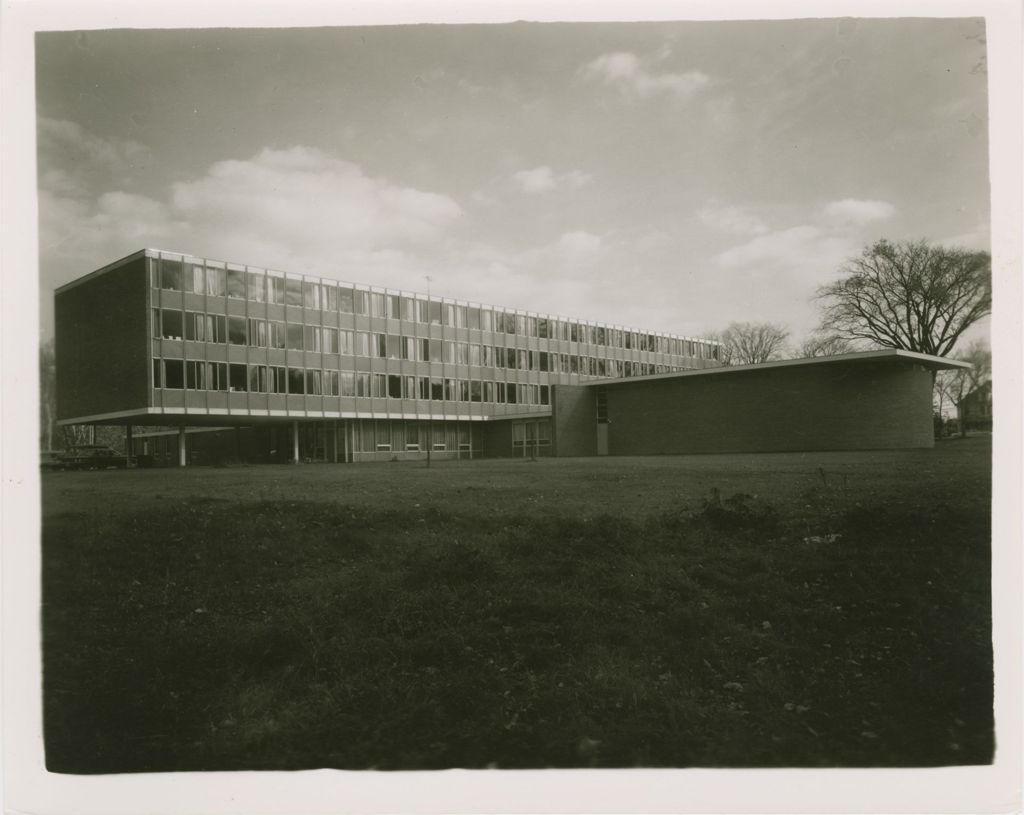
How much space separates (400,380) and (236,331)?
2070cm

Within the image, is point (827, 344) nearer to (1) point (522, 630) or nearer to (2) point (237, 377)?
(1) point (522, 630)

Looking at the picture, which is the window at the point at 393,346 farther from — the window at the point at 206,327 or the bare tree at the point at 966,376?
the bare tree at the point at 966,376

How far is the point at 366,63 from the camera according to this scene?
5.52 metres

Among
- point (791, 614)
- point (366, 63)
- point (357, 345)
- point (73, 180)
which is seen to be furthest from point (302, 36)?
point (357, 345)

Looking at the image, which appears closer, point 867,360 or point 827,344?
point 827,344

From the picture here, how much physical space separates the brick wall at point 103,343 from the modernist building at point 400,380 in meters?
0.03

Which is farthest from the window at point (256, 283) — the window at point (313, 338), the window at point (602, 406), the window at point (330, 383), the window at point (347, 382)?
the window at point (602, 406)

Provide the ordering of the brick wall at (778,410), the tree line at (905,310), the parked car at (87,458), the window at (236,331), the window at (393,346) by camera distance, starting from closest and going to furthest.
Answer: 1. the tree line at (905,310)
2. the parked car at (87,458)
3. the window at (236,331)
4. the brick wall at (778,410)
5. the window at (393,346)

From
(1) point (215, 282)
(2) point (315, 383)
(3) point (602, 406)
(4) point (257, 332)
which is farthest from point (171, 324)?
(3) point (602, 406)

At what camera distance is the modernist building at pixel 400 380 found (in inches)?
315

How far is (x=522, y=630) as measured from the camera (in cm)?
493

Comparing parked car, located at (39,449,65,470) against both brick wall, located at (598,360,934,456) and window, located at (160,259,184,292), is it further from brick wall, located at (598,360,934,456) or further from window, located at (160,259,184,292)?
brick wall, located at (598,360,934,456)

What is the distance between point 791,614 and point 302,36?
6.17 m

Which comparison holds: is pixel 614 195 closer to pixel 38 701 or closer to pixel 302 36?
pixel 302 36
